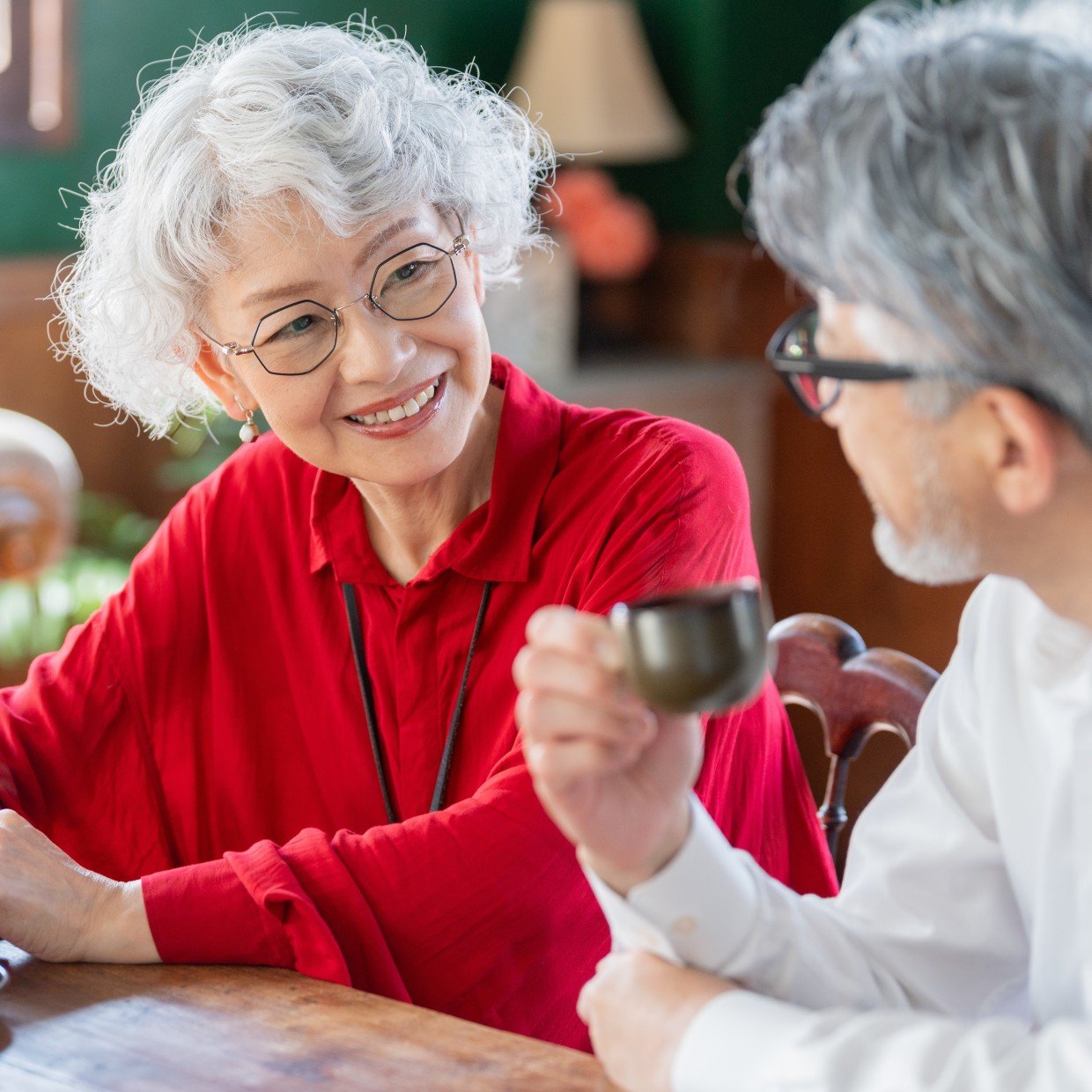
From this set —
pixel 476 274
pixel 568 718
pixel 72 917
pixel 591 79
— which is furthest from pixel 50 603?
pixel 568 718

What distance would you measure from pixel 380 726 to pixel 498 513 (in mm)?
297

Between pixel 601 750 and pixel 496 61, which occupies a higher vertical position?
pixel 496 61

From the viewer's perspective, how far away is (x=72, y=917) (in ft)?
4.34

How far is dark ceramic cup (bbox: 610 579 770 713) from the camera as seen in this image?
3.08ft

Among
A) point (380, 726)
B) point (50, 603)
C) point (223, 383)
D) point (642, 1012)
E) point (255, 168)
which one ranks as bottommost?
point (50, 603)

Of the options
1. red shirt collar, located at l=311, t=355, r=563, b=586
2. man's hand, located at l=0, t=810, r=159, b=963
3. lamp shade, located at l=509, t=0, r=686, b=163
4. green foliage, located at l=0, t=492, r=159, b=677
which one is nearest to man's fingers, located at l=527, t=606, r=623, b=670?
man's hand, located at l=0, t=810, r=159, b=963

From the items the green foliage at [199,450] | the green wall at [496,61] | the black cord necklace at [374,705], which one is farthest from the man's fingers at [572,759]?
the green wall at [496,61]

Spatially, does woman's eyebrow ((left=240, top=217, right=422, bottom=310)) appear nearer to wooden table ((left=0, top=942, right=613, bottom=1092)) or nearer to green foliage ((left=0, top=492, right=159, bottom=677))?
wooden table ((left=0, top=942, right=613, bottom=1092))

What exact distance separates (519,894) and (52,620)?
1.92 meters

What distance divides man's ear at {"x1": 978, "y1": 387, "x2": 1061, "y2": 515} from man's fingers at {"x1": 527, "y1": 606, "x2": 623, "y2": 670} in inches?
11.2

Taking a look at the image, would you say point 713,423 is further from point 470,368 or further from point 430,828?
point 430,828

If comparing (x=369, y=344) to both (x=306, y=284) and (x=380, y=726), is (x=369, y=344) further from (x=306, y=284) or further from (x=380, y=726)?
(x=380, y=726)

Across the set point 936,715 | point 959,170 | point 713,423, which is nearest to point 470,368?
point 936,715

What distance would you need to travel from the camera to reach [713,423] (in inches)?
186
